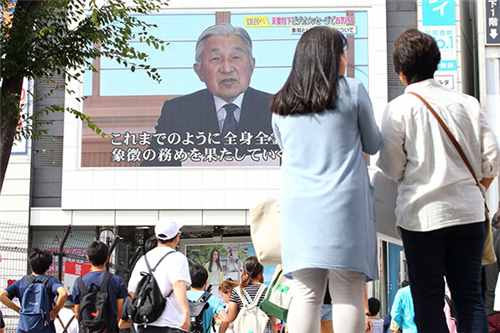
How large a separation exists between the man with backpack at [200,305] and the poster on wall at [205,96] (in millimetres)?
19781

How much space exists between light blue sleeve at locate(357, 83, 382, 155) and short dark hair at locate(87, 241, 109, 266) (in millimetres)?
3970

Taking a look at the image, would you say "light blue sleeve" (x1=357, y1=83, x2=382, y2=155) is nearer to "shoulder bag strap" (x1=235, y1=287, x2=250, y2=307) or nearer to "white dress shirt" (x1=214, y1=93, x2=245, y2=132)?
"shoulder bag strap" (x1=235, y1=287, x2=250, y2=307)

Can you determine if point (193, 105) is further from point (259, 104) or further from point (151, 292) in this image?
point (151, 292)

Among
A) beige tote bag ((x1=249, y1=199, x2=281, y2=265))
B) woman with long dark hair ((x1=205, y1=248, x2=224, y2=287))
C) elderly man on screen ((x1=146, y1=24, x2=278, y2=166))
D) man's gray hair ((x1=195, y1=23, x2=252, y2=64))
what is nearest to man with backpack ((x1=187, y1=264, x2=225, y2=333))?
beige tote bag ((x1=249, y1=199, x2=281, y2=265))

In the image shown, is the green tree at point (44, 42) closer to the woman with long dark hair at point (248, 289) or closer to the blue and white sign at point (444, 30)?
the woman with long dark hair at point (248, 289)

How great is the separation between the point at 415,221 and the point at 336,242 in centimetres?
38

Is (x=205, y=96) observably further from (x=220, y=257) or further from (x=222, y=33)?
(x=220, y=257)

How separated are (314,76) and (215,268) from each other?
24521 mm

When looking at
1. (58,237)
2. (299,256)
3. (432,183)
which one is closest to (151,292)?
(299,256)

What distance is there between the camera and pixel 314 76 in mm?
3777

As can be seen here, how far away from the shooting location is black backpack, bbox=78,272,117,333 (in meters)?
6.98

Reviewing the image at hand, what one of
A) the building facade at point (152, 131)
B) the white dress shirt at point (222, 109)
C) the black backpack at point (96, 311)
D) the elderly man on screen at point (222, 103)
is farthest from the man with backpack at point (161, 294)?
the white dress shirt at point (222, 109)

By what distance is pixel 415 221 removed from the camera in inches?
142

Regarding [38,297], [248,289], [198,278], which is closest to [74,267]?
[198,278]
